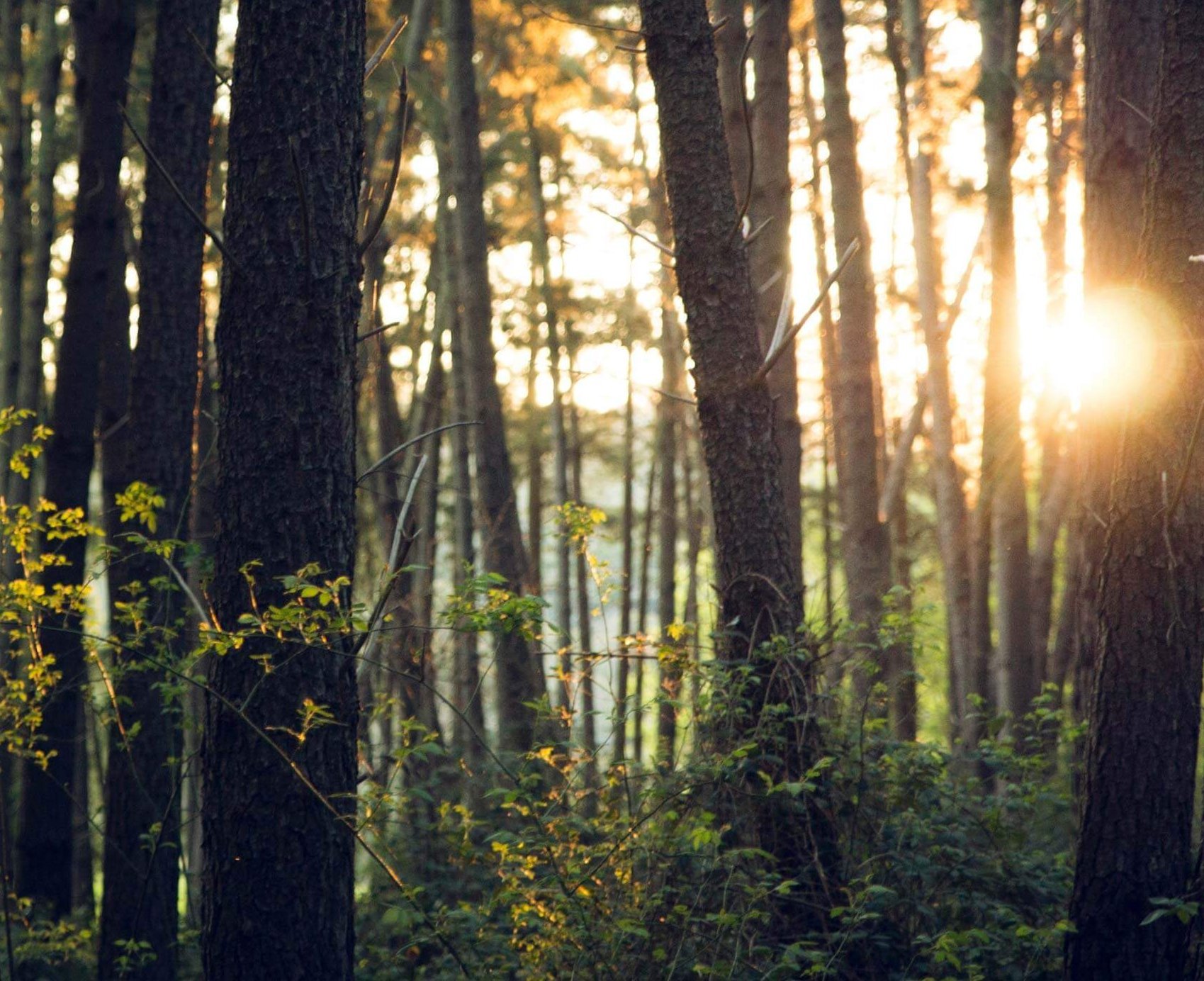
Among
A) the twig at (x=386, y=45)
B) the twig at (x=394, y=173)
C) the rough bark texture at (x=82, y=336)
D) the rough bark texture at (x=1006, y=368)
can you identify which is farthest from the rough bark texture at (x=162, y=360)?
the rough bark texture at (x=1006, y=368)

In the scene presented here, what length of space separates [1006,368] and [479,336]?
5.21m

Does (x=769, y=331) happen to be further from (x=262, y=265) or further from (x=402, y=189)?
(x=402, y=189)

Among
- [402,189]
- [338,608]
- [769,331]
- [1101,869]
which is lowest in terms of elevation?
[1101,869]

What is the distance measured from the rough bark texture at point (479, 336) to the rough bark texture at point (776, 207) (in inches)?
111

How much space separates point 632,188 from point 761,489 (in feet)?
54.8

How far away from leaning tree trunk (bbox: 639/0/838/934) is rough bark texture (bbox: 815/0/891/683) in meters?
4.08

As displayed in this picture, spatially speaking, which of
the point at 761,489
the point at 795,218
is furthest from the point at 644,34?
the point at 795,218

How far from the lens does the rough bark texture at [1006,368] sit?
37.1 feet

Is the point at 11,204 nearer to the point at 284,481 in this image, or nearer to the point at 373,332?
the point at 284,481

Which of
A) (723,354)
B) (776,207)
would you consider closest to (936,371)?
(776,207)

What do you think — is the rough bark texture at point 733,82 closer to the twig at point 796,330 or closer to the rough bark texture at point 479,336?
the rough bark texture at point 479,336

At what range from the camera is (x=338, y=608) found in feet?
12.2

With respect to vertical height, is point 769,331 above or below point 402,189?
below

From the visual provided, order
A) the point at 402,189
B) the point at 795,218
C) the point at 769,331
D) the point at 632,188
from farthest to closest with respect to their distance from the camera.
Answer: the point at 632,188 < the point at 402,189 < the point at 795,218 < the point at 769,331
